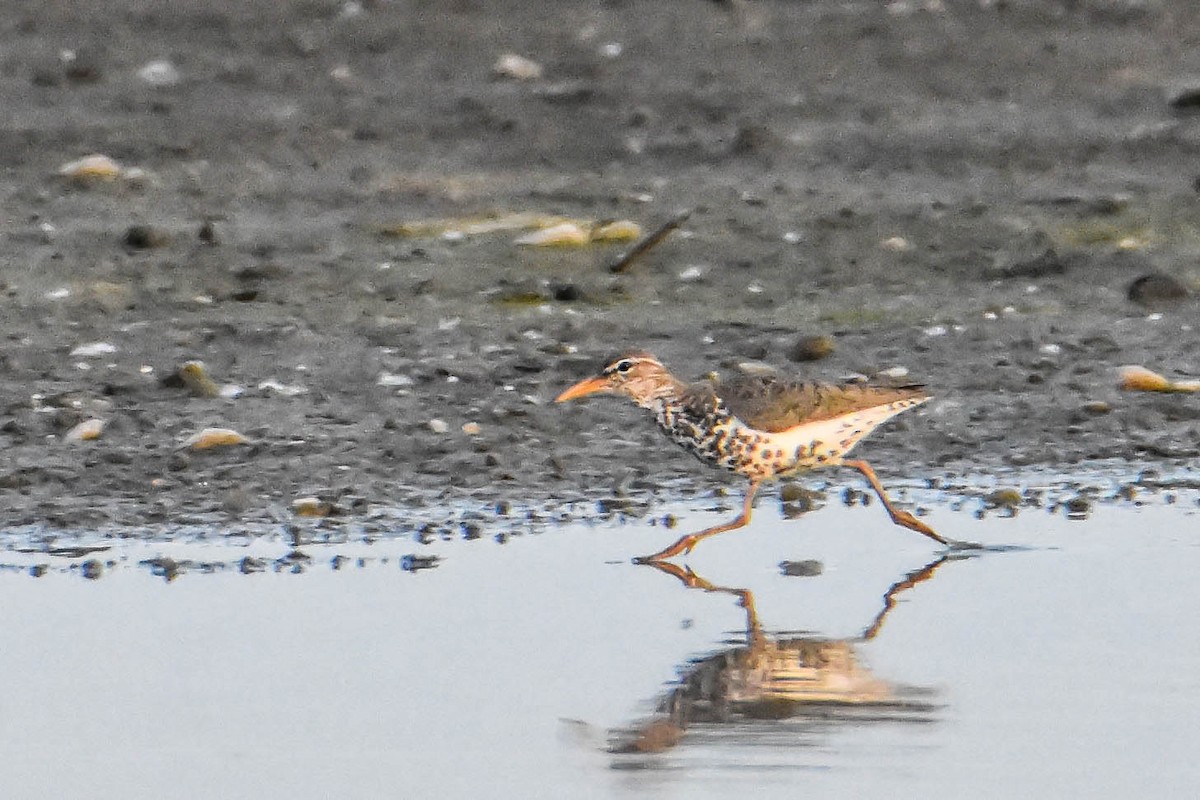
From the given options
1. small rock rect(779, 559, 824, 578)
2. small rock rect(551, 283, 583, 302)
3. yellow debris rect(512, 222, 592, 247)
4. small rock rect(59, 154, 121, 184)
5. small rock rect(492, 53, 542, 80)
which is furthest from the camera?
small rock rect(492, 53, 542, 80)

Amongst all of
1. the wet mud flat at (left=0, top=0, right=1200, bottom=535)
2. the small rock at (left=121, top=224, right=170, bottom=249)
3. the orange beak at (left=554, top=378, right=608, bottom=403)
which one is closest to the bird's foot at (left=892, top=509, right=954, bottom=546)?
the wet mud flat at (left=0, top=0, right=1200, bottom=535)

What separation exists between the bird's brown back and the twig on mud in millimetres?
2681

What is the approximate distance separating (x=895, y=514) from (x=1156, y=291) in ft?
11.6

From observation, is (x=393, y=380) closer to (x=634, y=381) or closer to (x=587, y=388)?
(x=587, y=388)

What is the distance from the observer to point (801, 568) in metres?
7.25

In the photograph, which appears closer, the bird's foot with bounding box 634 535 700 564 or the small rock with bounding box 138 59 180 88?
the bird's foot with bounding box 634 535 700 564

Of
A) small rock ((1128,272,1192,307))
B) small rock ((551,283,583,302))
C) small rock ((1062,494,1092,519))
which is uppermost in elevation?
small rock ((1128,272,1192,307))

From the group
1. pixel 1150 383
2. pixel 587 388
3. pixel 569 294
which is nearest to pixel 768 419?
pixel 587 388

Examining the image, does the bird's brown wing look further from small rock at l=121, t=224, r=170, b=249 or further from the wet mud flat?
small rock at l=121, t=224, r=170, b=249

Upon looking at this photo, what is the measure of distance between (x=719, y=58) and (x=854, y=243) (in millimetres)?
3056

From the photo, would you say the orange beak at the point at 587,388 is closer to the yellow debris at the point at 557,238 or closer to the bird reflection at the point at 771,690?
the bird reflection at the point at 771,690

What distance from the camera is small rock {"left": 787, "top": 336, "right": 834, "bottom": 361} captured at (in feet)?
32.7

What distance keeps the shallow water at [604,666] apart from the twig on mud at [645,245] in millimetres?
3246

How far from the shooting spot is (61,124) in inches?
511
